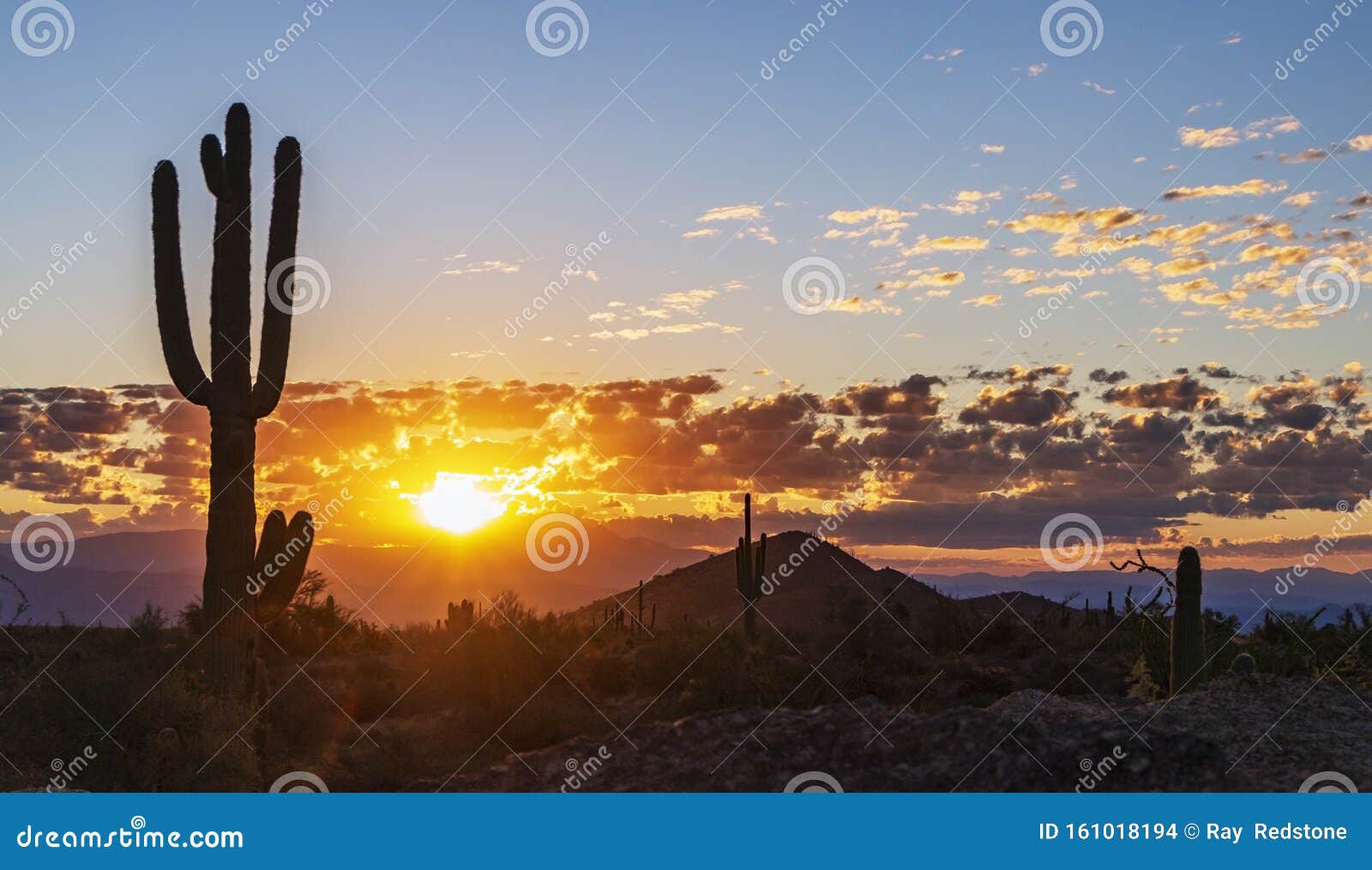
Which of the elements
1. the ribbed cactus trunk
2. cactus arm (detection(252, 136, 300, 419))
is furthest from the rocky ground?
cactus arm (detection(252, 136, 300, 419))

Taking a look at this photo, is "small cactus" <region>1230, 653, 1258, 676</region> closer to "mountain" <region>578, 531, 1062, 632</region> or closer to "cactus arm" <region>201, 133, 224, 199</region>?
"cactus arm" <region>201, 133, 224, 199</region>

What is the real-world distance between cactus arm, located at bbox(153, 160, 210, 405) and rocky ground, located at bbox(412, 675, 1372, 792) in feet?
19.1

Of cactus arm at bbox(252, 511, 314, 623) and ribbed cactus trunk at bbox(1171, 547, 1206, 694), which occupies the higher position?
cactus arm at bbox(252, 511, 314, 623)

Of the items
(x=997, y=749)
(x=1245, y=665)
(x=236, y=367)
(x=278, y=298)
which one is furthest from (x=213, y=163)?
(x=1245, y=665)

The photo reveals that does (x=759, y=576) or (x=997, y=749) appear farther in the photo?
(x=759, y=576)

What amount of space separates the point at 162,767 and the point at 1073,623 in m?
25.1

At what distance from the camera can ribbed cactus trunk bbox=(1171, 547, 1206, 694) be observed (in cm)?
1546

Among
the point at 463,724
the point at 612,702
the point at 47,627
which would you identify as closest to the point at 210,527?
the point at 463,724

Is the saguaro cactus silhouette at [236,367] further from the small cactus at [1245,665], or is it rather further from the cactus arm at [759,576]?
the cactus arm at [759,576]

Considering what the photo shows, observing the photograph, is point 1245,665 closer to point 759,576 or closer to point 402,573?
point 759,576

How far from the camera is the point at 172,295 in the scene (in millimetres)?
15234

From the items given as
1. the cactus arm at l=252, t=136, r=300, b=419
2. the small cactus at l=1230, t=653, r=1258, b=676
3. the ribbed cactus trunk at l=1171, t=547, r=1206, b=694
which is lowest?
the small cactus at l=1230, t=653, r=1258, b=676

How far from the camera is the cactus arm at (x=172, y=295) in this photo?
1518 centimetres

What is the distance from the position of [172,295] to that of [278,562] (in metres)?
3.61
